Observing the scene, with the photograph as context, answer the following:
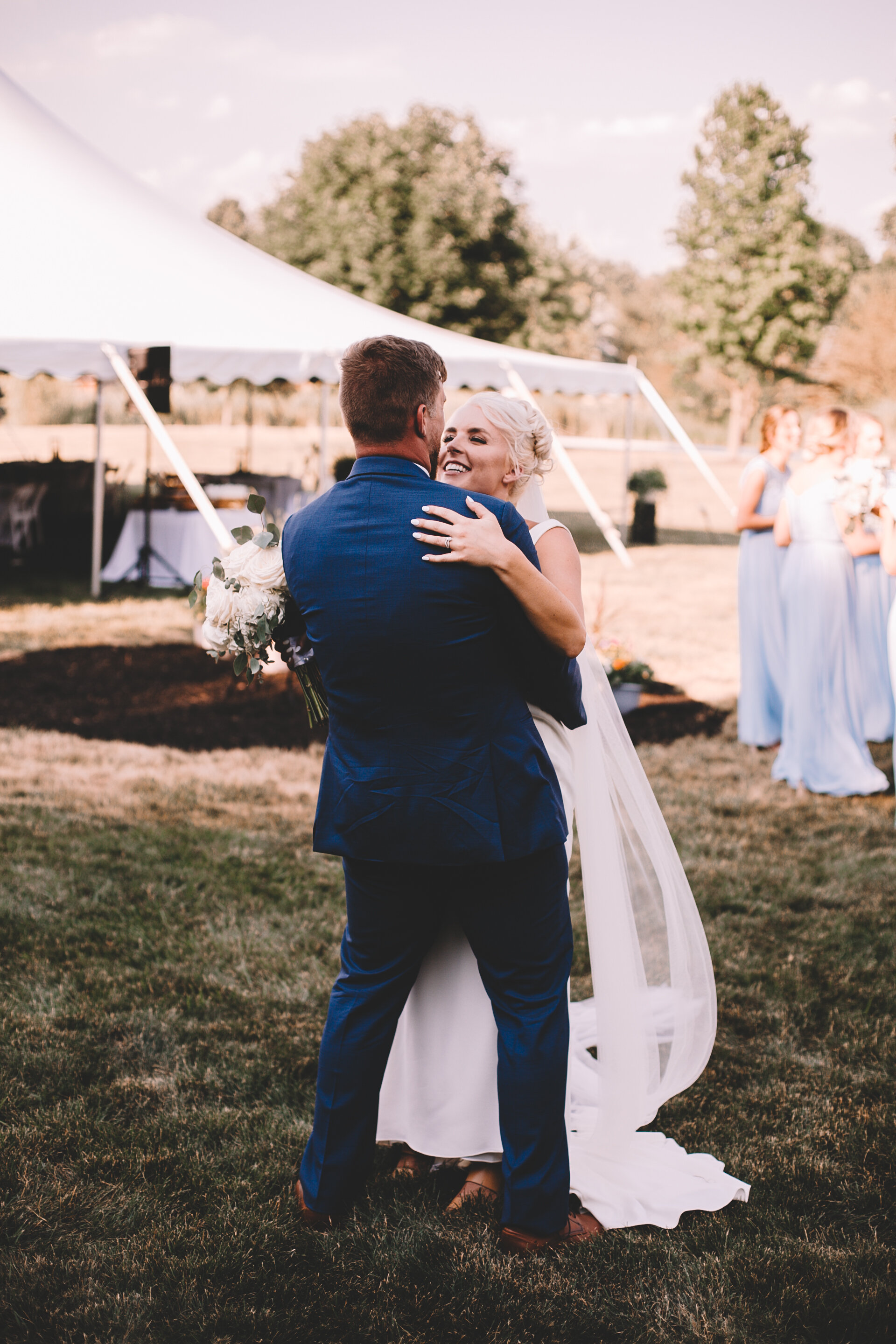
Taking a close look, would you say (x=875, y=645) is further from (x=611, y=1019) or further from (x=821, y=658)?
(x=611, y=1019)

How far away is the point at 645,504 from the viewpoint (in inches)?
728

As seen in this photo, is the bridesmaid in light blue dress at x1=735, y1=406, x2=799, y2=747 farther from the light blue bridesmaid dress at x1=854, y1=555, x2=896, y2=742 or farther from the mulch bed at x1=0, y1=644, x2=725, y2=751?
the light blue bridesmaid dress at x1=854, y1=555, x2=896, y2=742

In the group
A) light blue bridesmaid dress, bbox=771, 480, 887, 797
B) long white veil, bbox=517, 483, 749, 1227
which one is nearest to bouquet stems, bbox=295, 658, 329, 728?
long white veil, bbox=517, 483, 749, 1227

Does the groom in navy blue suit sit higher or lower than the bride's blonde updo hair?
lower

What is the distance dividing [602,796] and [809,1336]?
1212 mm

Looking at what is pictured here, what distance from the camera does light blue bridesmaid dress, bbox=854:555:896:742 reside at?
23.5 feet

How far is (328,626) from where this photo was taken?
2107 millimetres

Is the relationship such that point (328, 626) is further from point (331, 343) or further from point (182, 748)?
point (331, 343)

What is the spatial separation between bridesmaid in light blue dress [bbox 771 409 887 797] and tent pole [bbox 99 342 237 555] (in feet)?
11.8

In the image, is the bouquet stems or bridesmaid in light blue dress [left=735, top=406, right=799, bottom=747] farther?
bridesmaid in light blue dress [left=735, top=406, right=799, bottom=747]

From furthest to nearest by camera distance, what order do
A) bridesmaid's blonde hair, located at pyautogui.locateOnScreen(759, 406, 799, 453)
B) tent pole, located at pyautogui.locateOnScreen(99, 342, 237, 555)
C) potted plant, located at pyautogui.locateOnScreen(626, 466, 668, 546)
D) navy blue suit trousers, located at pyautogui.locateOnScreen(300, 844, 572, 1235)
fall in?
1. potted plant, located at pyautogui.locateOnScreen(626, 466, 668, 546)
2. tent pole, located at pyautogui.locateOnScreen(99, 342, 237, 555)
3. bridesmaid's blonde hair, located at pyautogui.locateOnScreen(759, 406, 799, 453)
4. navy blue suit trousers, located at pyautogui.locateOnScreen(300, 844, 572, 1235)

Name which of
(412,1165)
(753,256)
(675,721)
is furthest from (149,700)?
(753,256)

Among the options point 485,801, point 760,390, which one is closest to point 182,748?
point 485,801

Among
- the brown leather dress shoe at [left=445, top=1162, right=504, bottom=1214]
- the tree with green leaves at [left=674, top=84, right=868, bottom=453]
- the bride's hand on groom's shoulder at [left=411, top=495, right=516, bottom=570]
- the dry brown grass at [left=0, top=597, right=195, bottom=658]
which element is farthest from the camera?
the tree with green leaves at [left=674, top=84, right=868, bottom=453]
